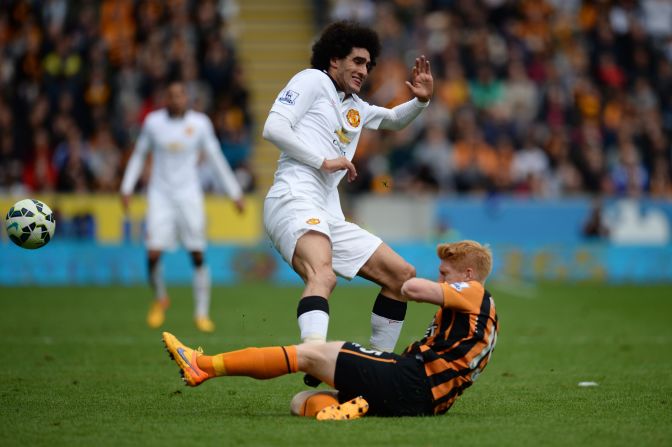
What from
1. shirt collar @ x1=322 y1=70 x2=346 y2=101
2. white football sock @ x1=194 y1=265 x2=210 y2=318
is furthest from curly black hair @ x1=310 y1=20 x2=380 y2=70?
white football sock @ x1=194 y1=265 x2=210 y2=318

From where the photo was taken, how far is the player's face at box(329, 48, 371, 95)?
7.70 metres

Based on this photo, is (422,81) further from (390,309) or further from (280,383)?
(280,383)

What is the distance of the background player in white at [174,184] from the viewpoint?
1305 centimetres

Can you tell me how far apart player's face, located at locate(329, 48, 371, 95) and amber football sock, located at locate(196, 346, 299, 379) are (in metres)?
2.07

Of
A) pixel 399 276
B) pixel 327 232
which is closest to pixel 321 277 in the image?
pixel 327 232

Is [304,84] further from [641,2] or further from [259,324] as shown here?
[641,2]

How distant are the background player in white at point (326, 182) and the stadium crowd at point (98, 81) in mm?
13475

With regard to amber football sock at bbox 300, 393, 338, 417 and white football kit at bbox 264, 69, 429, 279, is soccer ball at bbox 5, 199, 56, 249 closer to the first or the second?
white football kit at bbox 264, 69, 429, 279

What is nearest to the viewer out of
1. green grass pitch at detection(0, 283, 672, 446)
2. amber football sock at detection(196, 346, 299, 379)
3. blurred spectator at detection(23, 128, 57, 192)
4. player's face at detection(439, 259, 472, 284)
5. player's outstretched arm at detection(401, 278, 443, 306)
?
green grass pitch at detection(0, 283, 672, 446)

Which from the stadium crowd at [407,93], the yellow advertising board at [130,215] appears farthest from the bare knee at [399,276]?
the stadium crowd at [407,93]

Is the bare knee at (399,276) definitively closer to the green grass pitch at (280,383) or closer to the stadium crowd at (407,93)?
the green grass pitch at (280,383)

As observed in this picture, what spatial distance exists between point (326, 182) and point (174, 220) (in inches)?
232

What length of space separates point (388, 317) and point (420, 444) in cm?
184

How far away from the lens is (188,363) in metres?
6.69
